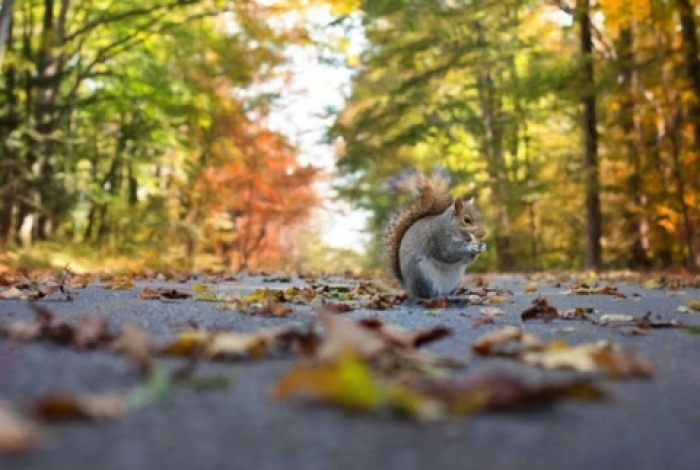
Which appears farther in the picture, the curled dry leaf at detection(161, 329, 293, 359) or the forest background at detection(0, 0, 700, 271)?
the forest background at detection(0, 0, 700, 271)

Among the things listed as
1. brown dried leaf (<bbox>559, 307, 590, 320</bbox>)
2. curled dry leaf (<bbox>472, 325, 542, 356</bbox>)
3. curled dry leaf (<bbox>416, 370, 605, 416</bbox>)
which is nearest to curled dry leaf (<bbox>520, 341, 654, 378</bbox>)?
curled dry leaf (<bbox>472, 325, 542, 356</bbox>)

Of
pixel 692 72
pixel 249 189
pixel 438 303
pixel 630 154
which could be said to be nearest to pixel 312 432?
pixel 438 303

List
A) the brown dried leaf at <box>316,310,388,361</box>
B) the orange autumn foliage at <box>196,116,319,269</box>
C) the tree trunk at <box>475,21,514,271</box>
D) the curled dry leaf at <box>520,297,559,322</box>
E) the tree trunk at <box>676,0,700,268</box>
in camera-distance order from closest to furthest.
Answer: the brown dried leaf at <box>316,310,388,361</box>
the curled dry leaf at <box>520,297,559,322</box>
the tree trunk at <box>676,0,700,268</box>
the tree trunk at <box>475,21,514,271</box>
the orange autumn foliage at <box>196,116,319,269</box>

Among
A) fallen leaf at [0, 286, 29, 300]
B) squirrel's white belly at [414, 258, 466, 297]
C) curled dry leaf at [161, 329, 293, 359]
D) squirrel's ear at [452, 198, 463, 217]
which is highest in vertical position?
squirrel's ear at [452, 198, 463, 217]

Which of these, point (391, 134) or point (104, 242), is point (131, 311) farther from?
point (391, 134)

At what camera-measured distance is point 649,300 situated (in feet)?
15.8

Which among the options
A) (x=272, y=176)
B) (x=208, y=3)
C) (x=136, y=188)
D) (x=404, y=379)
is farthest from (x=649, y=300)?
(x=136, y=188)

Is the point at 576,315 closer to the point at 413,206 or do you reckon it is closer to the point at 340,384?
the point at 413,206

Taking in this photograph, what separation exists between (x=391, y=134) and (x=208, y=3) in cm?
705

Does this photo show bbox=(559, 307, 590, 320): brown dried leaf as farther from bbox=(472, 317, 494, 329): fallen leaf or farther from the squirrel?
the squirrel

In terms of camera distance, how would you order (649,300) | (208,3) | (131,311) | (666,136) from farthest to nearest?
(208,3) < (666,136) < (649,300) < (131,311)

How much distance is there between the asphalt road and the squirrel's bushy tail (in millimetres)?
2772

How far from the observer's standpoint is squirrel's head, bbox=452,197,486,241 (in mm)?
4082

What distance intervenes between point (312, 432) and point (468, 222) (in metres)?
3.03
